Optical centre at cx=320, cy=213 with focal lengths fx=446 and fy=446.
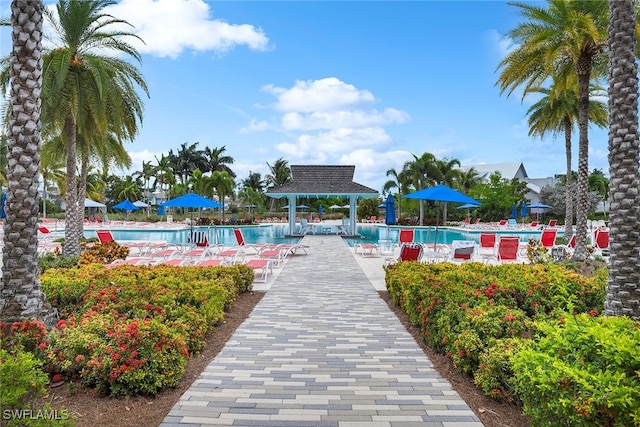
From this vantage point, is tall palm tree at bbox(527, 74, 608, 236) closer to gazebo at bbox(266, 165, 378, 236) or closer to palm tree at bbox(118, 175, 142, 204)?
gazebo at bbox(266, 165, 378, 236)

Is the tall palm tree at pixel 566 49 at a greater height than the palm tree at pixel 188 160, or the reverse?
the palm tree at pixel 188 160

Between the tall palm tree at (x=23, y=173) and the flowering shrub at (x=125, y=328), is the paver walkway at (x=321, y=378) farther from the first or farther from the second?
the tall palm tree at (x=23, y=173)

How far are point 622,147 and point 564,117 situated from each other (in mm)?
18393

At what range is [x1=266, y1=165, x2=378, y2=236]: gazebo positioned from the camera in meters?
25.6

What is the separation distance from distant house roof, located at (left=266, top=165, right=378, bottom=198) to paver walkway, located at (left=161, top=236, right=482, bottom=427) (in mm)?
18153

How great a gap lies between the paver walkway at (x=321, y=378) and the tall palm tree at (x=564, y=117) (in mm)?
17358

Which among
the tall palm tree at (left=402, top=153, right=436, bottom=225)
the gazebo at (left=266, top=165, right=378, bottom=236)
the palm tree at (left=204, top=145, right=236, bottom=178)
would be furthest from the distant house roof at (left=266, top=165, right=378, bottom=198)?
the palm tree at (left=204, top=145, right=236, bottom=178)

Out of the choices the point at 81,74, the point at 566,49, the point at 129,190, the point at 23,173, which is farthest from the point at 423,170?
the point at 23,173

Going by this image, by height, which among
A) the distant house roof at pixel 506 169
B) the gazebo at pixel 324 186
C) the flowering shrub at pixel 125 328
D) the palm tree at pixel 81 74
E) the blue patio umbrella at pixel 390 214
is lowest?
the flowering shrub at pixel 125 328

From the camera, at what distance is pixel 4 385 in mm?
2797

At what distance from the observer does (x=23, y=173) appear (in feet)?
16.4

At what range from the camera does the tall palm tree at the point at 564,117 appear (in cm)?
2064

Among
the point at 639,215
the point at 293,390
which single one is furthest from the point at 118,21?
the point at 639,215

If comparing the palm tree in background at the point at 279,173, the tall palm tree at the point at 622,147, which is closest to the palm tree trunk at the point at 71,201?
the tall palm tree at the point at 622,147
